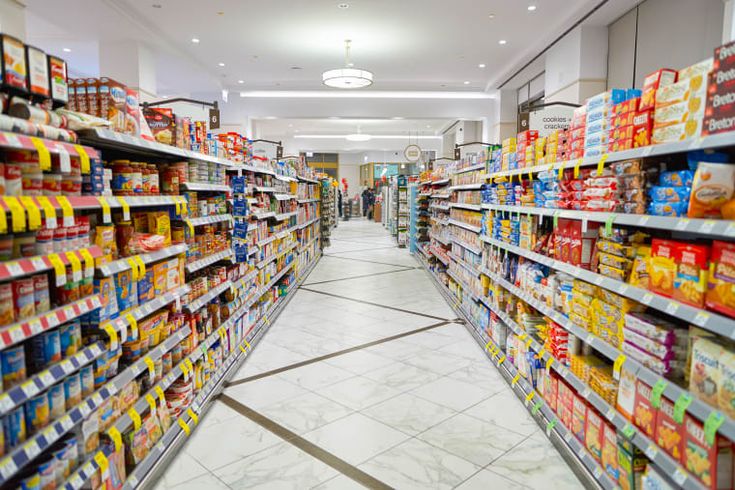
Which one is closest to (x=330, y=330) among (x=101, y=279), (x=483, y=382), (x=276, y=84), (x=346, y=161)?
(x=483, y=382)

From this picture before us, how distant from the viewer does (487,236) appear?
466cm

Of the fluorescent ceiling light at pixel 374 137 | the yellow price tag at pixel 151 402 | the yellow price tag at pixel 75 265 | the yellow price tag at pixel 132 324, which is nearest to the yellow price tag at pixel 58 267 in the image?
the yellow price tag at pixel 75 265

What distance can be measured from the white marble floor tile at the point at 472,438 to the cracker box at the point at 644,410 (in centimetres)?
97

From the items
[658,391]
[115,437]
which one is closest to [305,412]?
[115,437]

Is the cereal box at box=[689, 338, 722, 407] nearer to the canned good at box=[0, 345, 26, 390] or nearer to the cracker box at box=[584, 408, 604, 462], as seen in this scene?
the cracker box at box=[584, 408, 604, 462]

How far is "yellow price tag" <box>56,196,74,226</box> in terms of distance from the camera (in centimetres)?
176

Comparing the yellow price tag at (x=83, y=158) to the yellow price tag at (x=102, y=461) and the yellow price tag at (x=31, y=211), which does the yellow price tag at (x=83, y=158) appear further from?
the yellow price tag at (x=102, y=461)

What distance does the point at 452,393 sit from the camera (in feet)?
12.2

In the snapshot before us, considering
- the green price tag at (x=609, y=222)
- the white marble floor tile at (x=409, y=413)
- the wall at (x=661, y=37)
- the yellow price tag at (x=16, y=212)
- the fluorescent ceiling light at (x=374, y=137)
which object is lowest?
the white marble floor tile at (x=409, y=413)

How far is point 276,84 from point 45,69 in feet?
36.4

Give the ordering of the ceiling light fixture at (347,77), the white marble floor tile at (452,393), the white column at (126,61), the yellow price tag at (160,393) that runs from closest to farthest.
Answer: the yellow price tag at (160,393) < the white marble floor tile at (452,393) < the ceiling light fixture at (347,77) < the white column at (126,61)

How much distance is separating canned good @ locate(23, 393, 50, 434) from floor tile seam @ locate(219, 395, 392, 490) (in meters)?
1.52

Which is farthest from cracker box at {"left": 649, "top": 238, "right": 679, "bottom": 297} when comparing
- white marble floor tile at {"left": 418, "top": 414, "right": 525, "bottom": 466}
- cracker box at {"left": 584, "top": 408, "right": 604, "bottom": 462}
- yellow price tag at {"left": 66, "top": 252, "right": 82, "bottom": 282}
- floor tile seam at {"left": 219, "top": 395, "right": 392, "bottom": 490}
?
yellow price tag at {"left": 66, "top": 252, "right": 82, "bottom": 282}

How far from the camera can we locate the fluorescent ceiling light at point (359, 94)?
42.0 ft
